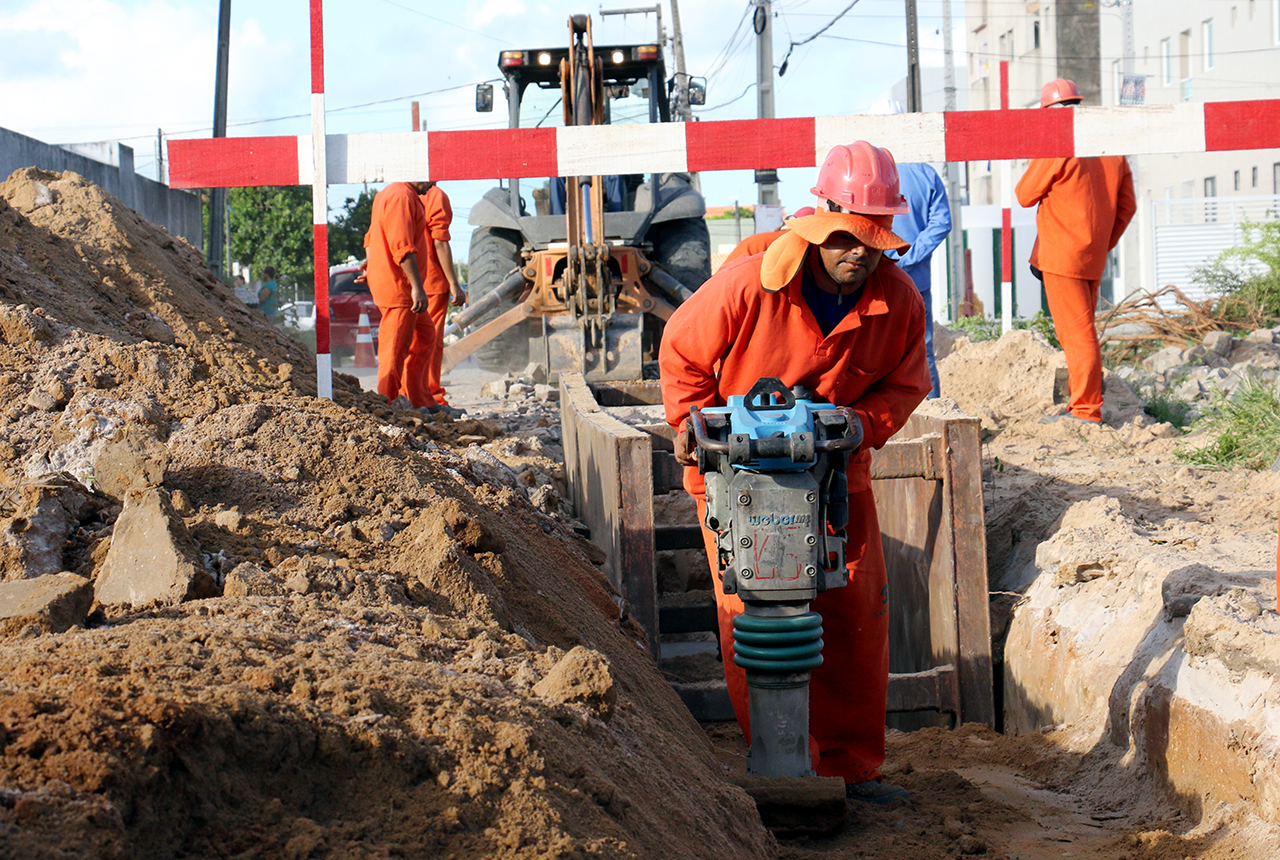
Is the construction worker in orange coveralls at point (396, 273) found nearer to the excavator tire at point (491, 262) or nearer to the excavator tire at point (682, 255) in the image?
the excavator tire at point (491, 262)

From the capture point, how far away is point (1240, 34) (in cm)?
2853

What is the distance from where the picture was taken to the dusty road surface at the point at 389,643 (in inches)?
64.6

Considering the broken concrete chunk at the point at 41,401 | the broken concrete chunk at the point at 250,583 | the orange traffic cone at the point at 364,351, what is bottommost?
the broken concrete chunk at the point at 250,583

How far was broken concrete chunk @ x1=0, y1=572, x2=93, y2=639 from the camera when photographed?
2135 mm

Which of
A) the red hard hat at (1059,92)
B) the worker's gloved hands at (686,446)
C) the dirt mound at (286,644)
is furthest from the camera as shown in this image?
the red hard hat at (1059,92)

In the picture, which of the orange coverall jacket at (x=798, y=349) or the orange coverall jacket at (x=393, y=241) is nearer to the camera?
the orange coverall jacket at (x=798, y=349)

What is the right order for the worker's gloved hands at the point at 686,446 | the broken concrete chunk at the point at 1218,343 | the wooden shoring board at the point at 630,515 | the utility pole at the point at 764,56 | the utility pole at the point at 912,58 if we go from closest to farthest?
1. the worker's gloved hands at the point at 686,446
2. the wooden shoring board at the point at 630,515
3. the broken concrete chunk at the point at 1218,343
4. the utility pole at the point at 764,56
5. the utility pole at the point at 912,58

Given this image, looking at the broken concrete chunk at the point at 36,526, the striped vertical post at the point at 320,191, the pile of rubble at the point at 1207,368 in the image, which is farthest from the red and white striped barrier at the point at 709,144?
the pile of rubble at the point at 1207,368

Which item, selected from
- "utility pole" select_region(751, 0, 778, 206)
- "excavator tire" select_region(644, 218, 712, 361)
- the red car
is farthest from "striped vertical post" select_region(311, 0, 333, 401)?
the red car

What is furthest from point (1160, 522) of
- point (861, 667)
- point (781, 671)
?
point (781, 671)

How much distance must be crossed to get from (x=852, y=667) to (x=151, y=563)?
6.36 ft

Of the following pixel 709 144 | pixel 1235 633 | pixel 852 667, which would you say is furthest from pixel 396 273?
pixel 1235 633

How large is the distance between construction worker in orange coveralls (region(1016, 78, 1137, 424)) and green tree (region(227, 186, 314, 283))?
74.7ft

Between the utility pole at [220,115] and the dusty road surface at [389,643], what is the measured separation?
10.9m
